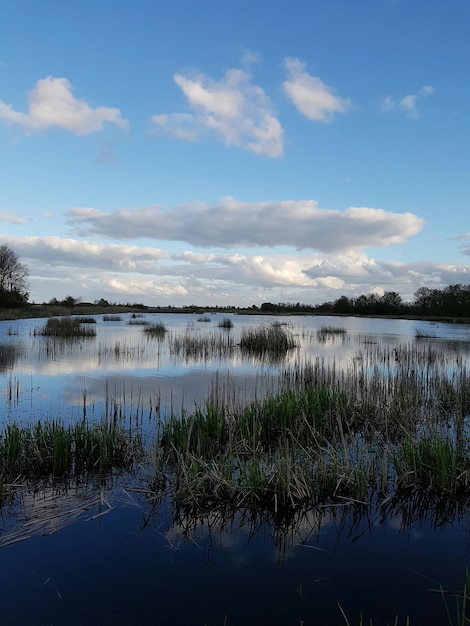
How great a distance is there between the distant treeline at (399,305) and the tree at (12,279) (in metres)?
49.5

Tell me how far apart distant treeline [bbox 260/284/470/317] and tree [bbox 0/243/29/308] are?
4951 cm

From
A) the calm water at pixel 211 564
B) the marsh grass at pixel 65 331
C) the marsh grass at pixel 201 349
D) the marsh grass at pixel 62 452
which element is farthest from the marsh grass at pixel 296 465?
the marsh grass at pixel 65 331

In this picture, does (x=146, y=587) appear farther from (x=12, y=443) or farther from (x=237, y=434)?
(x=237, y=434)

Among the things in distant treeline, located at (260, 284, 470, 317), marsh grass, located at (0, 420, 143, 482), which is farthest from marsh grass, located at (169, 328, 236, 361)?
distant treeline, located at (260, 284, 470, 317)

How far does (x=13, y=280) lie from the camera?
158 feet

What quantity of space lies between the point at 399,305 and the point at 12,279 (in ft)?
197

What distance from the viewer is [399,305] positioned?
73.6 metres

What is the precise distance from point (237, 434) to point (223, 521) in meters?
2.18

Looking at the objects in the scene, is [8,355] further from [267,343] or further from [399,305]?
[399,305]

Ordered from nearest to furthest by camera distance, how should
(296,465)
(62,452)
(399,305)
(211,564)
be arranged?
(211,564) → (296,465) → (62,452) → (399,305)

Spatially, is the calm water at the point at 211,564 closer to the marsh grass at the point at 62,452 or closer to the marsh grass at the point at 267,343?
the marsh grass at the point at 62,452

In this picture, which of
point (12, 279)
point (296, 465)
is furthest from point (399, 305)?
point (296, 465)

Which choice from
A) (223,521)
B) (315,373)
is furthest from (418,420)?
(223,521)

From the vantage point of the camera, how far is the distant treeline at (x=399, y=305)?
59.3 metres
